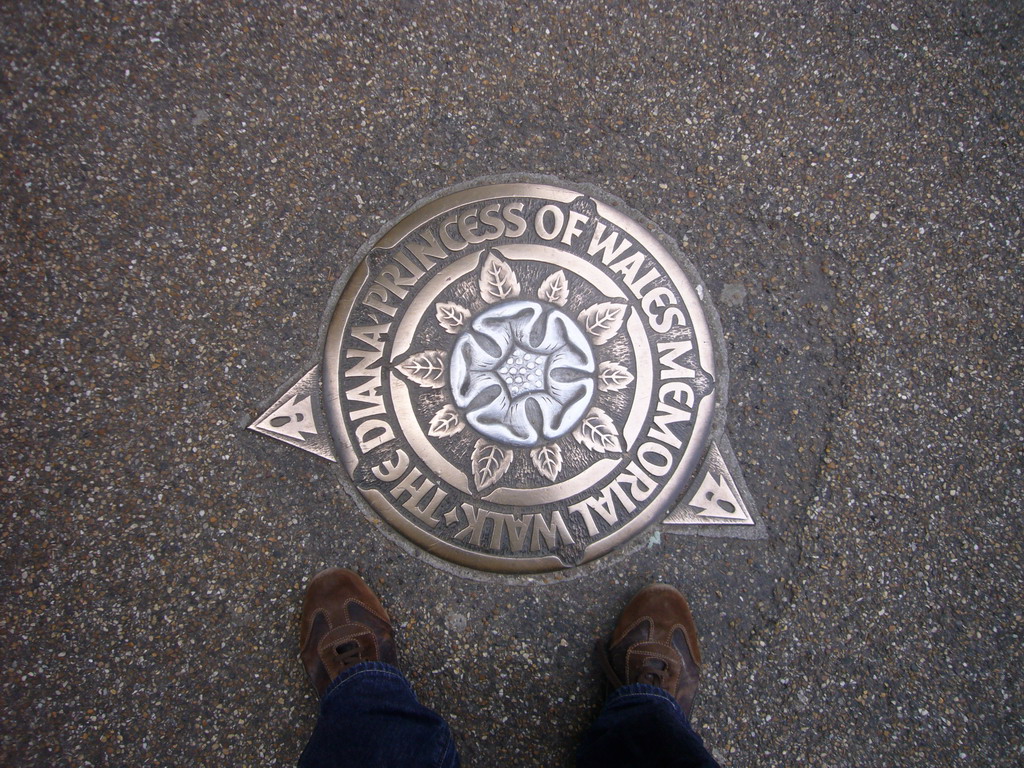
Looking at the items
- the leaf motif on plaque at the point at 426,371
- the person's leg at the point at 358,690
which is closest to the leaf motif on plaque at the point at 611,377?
the leaf motif on plaque at the point at 426,371

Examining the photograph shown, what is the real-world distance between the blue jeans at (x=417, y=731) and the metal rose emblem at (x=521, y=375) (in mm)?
727

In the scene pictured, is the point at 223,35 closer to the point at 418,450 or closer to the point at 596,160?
the point at 596,160

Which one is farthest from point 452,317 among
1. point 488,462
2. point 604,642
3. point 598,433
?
point 604,642

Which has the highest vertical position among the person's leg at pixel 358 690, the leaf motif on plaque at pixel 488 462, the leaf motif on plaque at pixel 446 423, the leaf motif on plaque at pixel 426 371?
the leaf motif on plaque at pixel 426 371

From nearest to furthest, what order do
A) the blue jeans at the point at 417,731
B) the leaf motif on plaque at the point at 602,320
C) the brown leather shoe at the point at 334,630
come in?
the blue jeans at the point at 417,731
the brown leather shoe at the point at 334,630
the leaf motif on plaque at the point at 602,320

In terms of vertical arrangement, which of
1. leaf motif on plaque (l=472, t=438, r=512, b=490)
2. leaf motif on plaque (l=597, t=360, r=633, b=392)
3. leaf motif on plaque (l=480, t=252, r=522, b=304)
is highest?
leaf motif on plaque (l=480, t=252, r=522, b=304)

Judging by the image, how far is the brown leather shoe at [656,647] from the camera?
1601mm

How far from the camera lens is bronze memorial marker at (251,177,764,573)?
5.51ft

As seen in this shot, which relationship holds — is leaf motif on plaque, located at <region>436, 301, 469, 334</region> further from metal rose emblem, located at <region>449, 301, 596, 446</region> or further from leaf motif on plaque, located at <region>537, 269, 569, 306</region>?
leaf motif on plaque, located at <region>537, 269, 569, 306</region>

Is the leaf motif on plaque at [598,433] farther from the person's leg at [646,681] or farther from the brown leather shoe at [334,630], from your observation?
the brown leather shoe at [334,630]

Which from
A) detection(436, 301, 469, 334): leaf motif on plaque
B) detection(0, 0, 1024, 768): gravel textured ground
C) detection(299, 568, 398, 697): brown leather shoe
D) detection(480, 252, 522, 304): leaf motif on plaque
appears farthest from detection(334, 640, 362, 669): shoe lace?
detection(480, 252, 522, 304): leaf motif on plaque

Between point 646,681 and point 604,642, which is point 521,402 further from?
point 646,681

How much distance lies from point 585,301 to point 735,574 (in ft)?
2.91

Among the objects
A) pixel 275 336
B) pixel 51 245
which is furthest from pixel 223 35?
pixel 275 336
